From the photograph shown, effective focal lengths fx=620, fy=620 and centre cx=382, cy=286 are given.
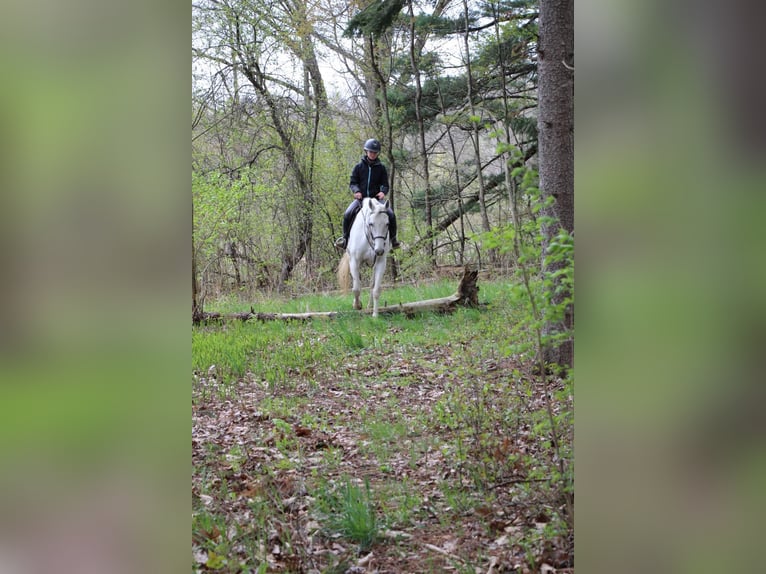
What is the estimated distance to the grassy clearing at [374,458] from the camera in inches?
89.4

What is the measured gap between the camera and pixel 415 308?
7.50 meters

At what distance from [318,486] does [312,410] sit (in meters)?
1.39

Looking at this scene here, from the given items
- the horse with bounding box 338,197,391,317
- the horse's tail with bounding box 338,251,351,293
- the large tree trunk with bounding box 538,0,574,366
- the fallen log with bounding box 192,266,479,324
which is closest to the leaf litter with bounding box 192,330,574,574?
the large tree trunk with bounding box 538,0,574,366

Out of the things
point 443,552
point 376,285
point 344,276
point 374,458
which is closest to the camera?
point 443,552

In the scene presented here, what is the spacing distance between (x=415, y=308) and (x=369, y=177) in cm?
192

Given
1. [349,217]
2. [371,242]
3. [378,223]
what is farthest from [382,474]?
[349,217]

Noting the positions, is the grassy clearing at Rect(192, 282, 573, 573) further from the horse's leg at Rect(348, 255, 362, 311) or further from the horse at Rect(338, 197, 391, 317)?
the horse's leg at Rect(348, 255, 362, 311)

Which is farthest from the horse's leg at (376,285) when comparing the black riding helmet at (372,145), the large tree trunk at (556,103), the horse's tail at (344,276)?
the large tree trunk at (556,103)

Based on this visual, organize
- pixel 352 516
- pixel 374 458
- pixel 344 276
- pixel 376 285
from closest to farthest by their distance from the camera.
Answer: pixel 352 516, pixel 374 458, pixel 376 285, pixel 344 276

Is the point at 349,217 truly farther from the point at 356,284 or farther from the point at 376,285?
the point at 376,285

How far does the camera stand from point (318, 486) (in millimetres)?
2896

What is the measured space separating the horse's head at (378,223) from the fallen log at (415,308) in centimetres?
74
